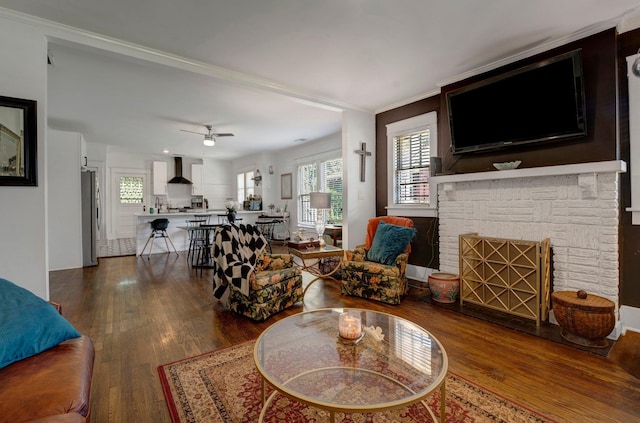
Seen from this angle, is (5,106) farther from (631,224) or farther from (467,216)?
(631,224)

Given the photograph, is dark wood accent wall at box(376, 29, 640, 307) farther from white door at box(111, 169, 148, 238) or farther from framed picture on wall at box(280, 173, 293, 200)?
white door at box(111, 169, 148, 238)

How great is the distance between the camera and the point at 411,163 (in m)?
4.42

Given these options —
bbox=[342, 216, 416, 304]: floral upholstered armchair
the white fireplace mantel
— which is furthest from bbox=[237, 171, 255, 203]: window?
the white fireplace mantel

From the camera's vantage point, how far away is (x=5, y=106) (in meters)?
2.29

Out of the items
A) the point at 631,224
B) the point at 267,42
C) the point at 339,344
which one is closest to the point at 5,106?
the point at 267,42

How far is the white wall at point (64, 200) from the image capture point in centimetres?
504

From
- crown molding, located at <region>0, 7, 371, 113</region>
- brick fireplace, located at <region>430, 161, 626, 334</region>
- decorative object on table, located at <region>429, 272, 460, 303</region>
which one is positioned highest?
crown molding, located at <region>0, 7, 371, 113</region>

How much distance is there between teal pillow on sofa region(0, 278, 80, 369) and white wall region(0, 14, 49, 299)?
39.4 inches

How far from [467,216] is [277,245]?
4889 millimetres

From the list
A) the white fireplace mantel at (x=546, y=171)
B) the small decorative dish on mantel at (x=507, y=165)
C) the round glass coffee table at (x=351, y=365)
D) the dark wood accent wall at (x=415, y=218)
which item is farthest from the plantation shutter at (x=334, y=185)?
the round glass coffee table at (x=351, y=365)

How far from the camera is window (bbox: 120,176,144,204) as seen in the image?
8.54 m

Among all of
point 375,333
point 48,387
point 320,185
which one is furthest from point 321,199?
point 48,387

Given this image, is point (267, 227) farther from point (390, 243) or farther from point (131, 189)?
point (390, 243)

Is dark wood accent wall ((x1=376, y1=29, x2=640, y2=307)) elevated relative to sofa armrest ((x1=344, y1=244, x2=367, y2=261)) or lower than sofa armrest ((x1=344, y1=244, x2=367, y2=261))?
elevated
